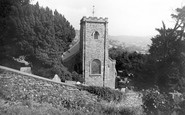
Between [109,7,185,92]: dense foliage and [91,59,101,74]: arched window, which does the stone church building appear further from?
[109,7,185,92]: dense foliage

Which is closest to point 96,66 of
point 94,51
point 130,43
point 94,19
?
point 94,51

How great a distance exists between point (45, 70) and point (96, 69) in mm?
6648

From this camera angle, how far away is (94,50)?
22531mm

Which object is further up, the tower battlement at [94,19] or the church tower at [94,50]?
the tower battlement at [94,19]

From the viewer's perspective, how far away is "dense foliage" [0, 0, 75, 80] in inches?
762

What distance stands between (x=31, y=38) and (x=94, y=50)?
7.71 m

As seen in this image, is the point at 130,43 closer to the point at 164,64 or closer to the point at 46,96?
A: the point at 164,64

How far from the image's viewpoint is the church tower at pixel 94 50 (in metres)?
22.4

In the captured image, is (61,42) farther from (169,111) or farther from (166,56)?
(169,111)

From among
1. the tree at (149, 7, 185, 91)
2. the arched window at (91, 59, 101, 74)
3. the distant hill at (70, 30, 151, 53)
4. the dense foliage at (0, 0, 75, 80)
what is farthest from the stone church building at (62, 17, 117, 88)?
the distant hill at (70, 30, 151, 53)

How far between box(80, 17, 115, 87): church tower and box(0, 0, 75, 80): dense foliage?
3.38 metres

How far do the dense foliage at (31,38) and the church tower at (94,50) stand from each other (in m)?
3.38

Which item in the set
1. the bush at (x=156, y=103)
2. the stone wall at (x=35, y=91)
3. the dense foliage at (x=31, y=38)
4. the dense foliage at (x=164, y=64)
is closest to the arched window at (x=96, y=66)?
the dense foliage at (x=31, y=38)

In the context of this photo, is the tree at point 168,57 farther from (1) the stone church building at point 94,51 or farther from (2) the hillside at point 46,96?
(1) the stone church building at point 94,51
